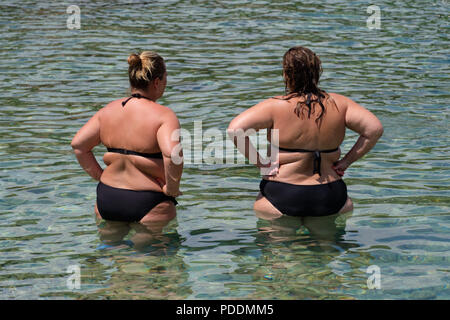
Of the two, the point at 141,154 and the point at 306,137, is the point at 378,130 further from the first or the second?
the point at 141,154

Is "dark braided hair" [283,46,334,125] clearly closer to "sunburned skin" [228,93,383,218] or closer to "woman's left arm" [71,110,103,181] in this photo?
"sunburned skin" [228,93,383,218]

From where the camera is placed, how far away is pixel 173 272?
5793mm

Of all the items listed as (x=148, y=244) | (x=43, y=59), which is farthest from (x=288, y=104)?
(x=43, y=59)

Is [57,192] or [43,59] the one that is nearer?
[57,192]

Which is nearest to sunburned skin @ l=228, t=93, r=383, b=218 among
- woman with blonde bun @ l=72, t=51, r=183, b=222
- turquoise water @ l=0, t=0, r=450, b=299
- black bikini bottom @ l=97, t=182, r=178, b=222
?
turquoise water @ l=0, t=0, r=450, b=299

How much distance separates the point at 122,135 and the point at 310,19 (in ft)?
42.1

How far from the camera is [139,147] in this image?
613 centimetres

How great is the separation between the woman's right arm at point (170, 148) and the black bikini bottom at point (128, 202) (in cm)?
23

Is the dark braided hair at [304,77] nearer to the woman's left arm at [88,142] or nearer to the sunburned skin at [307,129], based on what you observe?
the sunburned skin at [307,129]

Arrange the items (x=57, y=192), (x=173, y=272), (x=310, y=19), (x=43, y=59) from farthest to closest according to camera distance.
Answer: (x=310, y=19)
(x=43, y=59)
(x=57, y=192)
(x=173, y=272)

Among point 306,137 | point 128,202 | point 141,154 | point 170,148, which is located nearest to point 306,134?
point 306,137

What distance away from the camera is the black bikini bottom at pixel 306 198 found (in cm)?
639
